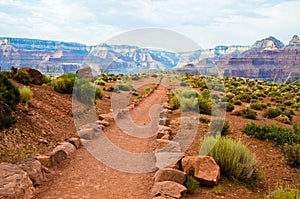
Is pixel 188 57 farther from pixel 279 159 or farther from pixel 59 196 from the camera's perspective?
pixel 59 196

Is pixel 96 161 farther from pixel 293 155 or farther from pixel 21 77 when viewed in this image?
pixel 21 77

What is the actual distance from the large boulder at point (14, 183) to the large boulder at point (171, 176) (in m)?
2.82

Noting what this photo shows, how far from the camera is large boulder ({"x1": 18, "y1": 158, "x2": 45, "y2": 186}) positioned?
630 cm

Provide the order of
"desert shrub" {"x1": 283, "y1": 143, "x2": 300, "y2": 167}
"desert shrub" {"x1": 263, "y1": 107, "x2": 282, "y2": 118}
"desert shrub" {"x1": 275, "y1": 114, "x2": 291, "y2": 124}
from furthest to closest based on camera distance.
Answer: "desert shrub" {"x1": 263, "y1": 107, "x2": 282, "y2": 118}
"desert shrub" {"x1": 275, "y1": 114, "x2": 291, "y2": 124}
"desert shrub" {"x1": 283, "y1": 143, "x2": 300, "y2": 167}

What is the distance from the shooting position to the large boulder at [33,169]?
6.30 metres

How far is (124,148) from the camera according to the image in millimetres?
10031

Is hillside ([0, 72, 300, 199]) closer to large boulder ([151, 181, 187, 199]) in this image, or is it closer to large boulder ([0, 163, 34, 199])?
large boulder ([151, 181, 187, 199])

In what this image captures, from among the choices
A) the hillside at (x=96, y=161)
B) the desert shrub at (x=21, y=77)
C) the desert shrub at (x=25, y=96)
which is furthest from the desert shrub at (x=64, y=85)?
the desert shrub at (x=25, y=96)

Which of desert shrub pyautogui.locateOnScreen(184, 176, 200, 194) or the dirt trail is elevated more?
desert shrub pyautogui.locateOnScreen(184, 176, 200, 194)

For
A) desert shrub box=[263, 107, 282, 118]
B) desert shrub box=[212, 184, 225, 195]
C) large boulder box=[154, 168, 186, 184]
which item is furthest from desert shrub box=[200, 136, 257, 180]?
desert shrub box=[263, 107, 282, 118]

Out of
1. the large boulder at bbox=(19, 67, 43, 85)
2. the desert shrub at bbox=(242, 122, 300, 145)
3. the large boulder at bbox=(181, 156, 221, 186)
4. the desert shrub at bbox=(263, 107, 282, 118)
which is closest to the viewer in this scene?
the large boulder at bbox=(181, 156, 221, 186)

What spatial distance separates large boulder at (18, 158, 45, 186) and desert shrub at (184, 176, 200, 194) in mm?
3343

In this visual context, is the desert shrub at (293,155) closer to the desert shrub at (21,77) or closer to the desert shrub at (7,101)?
the desert shrub at (7,101)

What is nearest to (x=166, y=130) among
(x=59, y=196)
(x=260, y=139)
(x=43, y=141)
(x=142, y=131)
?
(x=142, y=131)
